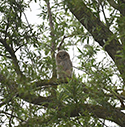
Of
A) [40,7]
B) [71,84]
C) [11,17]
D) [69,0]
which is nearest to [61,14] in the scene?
[40,7]

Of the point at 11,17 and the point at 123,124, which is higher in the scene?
the point at 11,17

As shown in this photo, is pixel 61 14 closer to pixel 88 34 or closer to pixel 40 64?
pixel 88 34

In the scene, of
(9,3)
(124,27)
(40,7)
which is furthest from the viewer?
(40,7)

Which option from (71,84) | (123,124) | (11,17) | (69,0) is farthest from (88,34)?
(123,124)

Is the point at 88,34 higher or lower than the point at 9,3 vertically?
lower

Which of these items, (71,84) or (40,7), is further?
(40,7)

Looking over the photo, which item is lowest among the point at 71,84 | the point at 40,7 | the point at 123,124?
the point at 123,124

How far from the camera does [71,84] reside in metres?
1.67

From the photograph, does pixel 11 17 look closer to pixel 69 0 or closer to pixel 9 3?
pixel 9 3

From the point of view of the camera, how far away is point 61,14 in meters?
3.03

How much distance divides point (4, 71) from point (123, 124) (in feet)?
4.45

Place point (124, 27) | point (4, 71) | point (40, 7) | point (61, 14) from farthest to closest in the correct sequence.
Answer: point (61, 14), point (40, 7), point (4, 71), point (124, 27)

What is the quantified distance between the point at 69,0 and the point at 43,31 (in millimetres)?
999

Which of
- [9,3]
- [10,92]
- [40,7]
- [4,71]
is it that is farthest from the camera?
[40,7]
